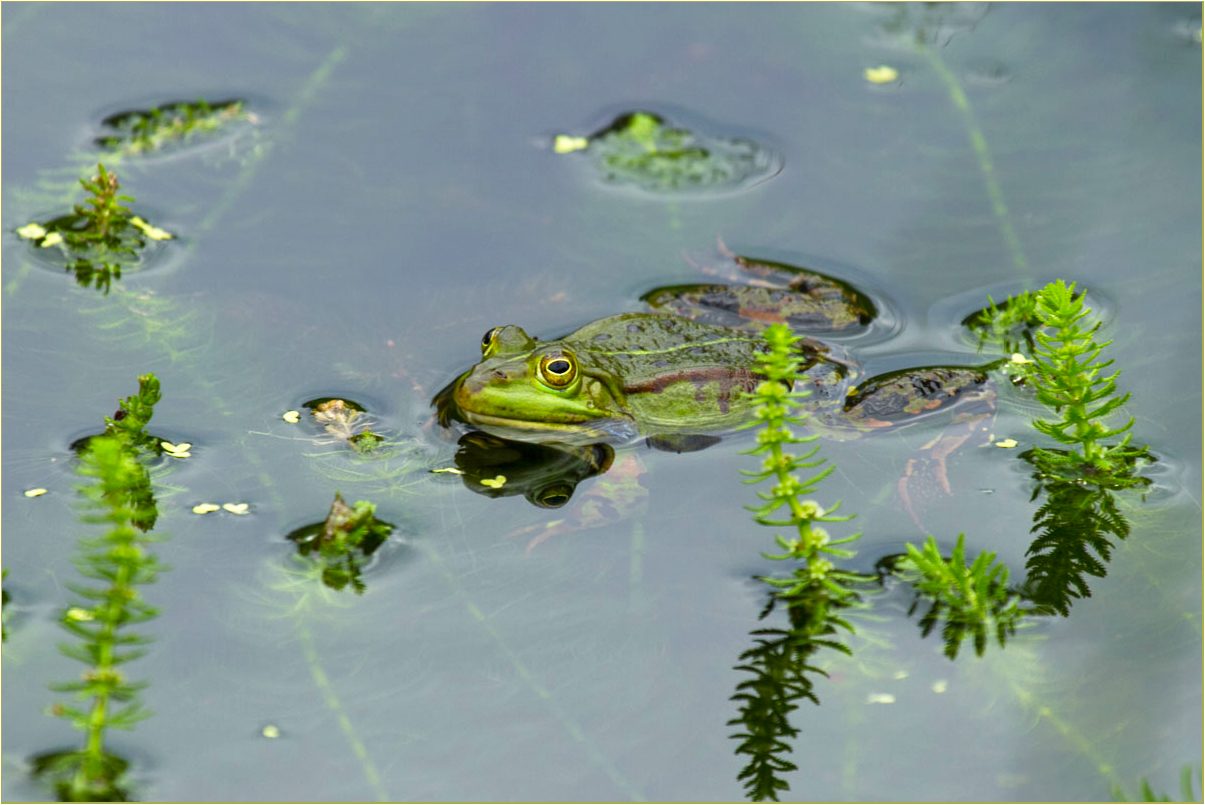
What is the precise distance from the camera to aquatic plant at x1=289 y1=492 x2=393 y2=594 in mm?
3885

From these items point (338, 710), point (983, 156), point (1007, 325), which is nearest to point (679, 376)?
point (1007, 325)

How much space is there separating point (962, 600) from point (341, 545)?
215 centimetres

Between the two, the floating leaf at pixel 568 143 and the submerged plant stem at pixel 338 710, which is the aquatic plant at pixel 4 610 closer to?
the submerged plant stem at pixel 338 710

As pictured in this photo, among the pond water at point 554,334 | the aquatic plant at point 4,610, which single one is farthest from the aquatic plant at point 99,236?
the aquatic plant at point 4,610

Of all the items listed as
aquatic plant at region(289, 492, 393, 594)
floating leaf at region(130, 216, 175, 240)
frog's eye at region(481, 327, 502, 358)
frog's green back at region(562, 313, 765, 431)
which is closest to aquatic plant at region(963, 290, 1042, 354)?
frog's green back at region(562, 313, 765, 431)

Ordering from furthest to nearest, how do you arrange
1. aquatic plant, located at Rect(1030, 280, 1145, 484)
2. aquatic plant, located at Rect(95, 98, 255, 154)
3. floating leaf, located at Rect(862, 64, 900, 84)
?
floating leaf, located at Rect(862, 64, 900, 84) → aquatic plant, located at Rect(95, 98, 255, 154) → aquatic plant, located at Rect(1030, 280, 1145, 484)

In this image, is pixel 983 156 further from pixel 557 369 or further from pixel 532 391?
pixel 532 391

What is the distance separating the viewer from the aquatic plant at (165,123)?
6.06 meters

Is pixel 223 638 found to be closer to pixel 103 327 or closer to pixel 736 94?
pixel 103 327

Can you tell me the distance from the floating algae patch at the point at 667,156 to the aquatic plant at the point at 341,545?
112 inches

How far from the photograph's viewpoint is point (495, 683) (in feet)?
11.6

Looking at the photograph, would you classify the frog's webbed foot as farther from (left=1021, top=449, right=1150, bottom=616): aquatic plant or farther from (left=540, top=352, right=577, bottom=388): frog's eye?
(left=540, top=352, right=577, bottom=388): frog's eye

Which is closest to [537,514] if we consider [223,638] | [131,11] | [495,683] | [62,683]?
[495,683]

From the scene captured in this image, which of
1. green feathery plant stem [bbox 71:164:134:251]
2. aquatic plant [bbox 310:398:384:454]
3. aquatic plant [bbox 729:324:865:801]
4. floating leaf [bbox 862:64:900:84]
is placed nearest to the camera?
aquatic plant [bbox 729:324:865:801]
